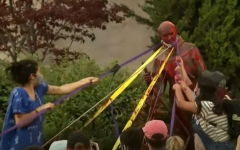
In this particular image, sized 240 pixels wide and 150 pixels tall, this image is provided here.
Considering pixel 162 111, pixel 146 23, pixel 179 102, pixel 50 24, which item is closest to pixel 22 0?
pixel 50 24

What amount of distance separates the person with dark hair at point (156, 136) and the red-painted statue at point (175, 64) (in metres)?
1.84

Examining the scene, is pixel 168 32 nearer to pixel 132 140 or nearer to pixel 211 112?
pixel 211 112

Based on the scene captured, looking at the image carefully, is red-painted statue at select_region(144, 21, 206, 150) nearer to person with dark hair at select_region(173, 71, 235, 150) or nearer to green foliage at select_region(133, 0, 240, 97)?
person with dark hair at select_region(173, 71, 235, 150)

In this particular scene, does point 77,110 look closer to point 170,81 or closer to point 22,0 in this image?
point 170,81

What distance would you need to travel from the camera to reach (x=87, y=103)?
8.96 m

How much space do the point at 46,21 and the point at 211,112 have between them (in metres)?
5.36

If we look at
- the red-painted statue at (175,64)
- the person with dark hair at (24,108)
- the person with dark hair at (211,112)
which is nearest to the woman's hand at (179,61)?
the red-painted statue at (175,64)

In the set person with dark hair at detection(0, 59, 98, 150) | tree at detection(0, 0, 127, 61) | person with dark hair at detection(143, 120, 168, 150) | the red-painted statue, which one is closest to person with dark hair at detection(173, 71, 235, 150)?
person with dark hair at detection(143, 120, 168, 150)

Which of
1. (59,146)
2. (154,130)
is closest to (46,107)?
(59,146)

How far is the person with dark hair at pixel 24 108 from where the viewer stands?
6594mm

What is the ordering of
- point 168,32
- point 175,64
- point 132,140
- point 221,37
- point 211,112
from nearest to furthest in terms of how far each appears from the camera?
point 132,140
point 211,112
point 168,32
point 175,64
point 221,37

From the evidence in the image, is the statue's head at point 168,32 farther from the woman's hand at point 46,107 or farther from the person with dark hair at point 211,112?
the woman's hand at point 46,107

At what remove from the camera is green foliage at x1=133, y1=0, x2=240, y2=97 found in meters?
11.1

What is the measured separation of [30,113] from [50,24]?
15.6 ft
